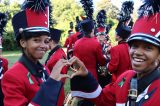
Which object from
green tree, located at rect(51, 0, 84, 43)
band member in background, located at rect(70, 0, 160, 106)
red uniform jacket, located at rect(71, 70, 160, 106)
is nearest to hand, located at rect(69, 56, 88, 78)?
red uniform jacket, located at rect(71, 70, 160, 106)

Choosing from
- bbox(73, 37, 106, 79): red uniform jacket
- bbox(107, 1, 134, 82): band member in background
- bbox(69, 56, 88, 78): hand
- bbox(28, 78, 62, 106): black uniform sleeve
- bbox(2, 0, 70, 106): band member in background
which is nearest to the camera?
bbox(28, 78, 62, 106): black uniform sleeve

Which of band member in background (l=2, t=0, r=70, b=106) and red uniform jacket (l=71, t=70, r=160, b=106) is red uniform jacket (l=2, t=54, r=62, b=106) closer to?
band member in background (l=2, t=0, r=70, b=106)

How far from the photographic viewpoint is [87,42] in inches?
300

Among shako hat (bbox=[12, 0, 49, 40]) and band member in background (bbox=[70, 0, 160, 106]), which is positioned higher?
shako hat (bbox=[12, 0, 49, 40])

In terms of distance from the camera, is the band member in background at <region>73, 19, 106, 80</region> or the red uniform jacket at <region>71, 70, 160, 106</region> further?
the band member in background at <region>73, 19, 106, 80</region>

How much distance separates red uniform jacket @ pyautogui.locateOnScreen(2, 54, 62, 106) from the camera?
9.28ft

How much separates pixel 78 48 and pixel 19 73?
15.1ft

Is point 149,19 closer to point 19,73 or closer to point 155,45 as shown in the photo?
point 155,45

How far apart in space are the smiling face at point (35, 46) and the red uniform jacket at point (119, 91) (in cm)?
42

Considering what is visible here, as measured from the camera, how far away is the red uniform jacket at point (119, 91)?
2.88m

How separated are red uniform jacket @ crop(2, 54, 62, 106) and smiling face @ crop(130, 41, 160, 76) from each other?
66 centimetres

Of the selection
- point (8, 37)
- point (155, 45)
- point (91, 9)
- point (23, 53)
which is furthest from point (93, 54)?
point (8, 37)

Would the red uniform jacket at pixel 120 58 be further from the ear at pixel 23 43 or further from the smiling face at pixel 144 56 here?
the smiling face at pixel 144 56

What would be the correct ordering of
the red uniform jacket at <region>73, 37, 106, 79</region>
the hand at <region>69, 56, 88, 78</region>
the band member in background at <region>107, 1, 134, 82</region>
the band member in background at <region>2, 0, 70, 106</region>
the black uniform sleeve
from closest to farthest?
the black uniform sleeve
the band member in background at <region>2, 0, 70, 106</region>
the hand at <region>69, 56, 88, 78</region>
the band member in background at <region>107, 1, 134, 82</region>
the red uniform jacket at <region>73, 37, 106, 79</region>
